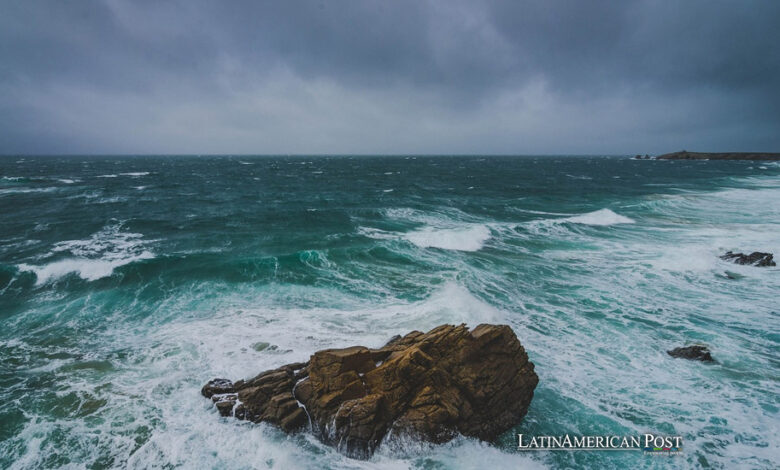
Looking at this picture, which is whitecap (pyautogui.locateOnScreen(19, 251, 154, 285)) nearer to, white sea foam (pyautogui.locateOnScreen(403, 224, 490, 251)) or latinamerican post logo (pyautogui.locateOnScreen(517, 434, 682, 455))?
white sea foam (pyautogui.locateOnScreen(403, 224, 490, 251))

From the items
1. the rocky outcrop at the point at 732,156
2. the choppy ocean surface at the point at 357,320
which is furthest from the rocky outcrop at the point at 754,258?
the rocky outcrop at the point at 732,156

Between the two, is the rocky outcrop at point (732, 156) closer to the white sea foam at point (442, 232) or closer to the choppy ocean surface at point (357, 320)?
the choppy ocean surface at point (357, 320)

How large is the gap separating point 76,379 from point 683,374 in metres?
22.1

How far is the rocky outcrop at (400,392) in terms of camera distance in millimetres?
9805

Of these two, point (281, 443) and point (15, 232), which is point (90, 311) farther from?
point (15, 232)

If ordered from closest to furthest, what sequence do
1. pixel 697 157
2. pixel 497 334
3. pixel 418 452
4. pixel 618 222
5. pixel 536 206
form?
pixel 418 452
pixel 497 334
pixel 618 222
pixel 536 206
pixel 697 157

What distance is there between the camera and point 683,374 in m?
12.8

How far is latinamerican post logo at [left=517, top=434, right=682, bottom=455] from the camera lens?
9.90m

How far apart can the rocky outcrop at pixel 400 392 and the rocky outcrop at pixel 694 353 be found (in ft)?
24.0

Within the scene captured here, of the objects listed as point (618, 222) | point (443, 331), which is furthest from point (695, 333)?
point (618, 222)

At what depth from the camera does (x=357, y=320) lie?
16438mm

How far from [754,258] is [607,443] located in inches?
897

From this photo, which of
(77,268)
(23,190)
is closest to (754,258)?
(77,268)

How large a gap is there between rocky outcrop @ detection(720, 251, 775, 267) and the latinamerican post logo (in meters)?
20.4
